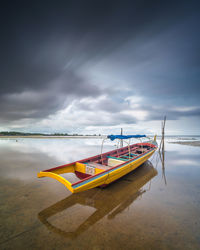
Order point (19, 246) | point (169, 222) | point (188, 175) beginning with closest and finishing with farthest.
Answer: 1. point (19, 246)
2. point (169, 222)
3. point (188, 175)

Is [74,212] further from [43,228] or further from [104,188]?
[104,188]

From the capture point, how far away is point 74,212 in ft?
13.1

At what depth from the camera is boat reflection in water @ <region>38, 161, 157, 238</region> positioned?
3465mm

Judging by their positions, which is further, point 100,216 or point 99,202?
point 99,202

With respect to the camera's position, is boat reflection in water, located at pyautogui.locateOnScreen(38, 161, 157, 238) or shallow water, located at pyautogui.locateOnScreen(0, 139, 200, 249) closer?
shallow water, located at pyautogui.locateOnScreen(0, 139, 200, 249)

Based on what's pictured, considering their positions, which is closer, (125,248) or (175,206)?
(125,248)

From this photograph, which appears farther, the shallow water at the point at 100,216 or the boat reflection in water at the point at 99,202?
the boat reflection in water at the point at 99,202

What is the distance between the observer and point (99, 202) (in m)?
4.66

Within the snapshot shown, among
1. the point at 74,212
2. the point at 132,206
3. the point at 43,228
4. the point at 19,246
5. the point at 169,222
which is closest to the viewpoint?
the point at 19,246

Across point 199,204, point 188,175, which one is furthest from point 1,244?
point 188,175

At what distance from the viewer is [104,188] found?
5.87m

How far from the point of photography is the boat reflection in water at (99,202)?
3.46 m

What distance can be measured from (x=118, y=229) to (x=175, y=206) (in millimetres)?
2779

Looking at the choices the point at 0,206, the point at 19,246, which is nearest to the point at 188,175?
the point at 19,246
